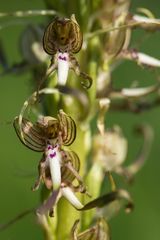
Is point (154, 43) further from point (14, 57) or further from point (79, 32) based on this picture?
point (79, 32)

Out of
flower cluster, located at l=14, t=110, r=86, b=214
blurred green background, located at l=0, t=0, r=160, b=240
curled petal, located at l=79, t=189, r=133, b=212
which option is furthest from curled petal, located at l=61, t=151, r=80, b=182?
blurred green background, located at l=0, t=0, r=160, b=240

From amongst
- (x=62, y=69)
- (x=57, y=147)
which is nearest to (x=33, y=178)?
(x=57, y=147)

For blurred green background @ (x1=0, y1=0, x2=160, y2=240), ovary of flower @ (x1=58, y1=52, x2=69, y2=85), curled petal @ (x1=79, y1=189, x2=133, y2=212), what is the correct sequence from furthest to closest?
blurred green background @ (x1=0, y1=0, x2=160, y2=240)
ovary of flower @ (x1=58, y1=52, x2=69, y2=85)
curled petal @ (x1=79, y1=189, x2=133, y2=212)

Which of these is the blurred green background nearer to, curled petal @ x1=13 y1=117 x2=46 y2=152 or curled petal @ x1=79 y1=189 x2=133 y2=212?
curled petal @ x1=13 y1=117 x2=46 y2=152

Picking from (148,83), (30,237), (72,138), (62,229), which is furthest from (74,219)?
(148,83)

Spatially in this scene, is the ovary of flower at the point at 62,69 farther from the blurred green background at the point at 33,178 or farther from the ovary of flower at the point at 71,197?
the blurred green background at the point at 33,178
